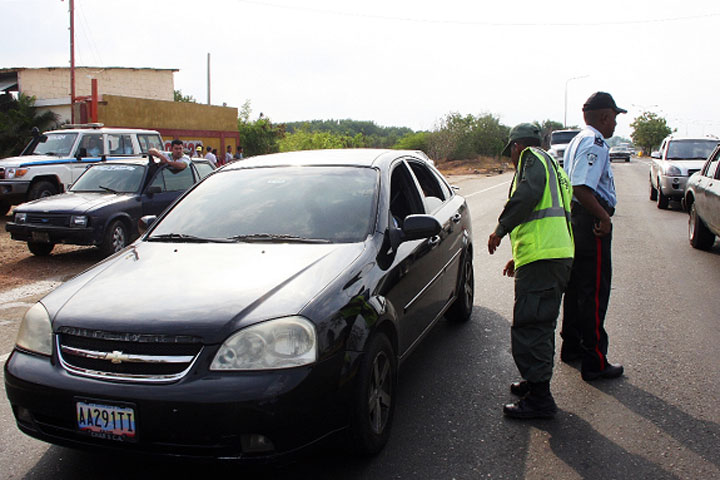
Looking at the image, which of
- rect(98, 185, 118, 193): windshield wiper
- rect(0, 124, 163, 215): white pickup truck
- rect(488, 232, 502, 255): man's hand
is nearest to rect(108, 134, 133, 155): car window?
rect(0, 124, 163, 215): white pickup truck

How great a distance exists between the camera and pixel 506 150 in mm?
4305

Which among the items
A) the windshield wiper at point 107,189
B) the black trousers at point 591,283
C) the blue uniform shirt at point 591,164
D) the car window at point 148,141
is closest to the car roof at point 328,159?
the blue uniform shirt at point 591,164

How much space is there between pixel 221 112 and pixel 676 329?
31.3 metres

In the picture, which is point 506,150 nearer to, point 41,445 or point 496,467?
point 496,467

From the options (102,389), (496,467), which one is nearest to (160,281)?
(102,389)

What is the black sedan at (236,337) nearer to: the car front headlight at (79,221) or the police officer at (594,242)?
the police officer at (594,242)

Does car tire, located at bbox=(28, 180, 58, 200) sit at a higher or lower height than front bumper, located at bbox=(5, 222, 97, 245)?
higher

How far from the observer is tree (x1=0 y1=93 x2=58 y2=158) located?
24844 mm

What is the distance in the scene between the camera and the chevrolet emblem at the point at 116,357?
9.17 feet

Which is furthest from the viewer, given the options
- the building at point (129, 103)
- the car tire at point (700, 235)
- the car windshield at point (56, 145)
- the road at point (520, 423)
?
the building at point (129, 103)

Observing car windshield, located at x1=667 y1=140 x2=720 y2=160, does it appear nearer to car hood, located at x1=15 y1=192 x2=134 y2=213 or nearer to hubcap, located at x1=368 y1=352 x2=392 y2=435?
car hood, located at x1=15 y1=192 x2=134 y2=213

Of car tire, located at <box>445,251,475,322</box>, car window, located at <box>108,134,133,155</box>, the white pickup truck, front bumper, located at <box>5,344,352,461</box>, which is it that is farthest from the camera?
car window, located at <box>108,134,133,155</box>

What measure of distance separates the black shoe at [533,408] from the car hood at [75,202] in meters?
→ 7.29

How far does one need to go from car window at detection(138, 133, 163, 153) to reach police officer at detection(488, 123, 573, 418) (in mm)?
12571
